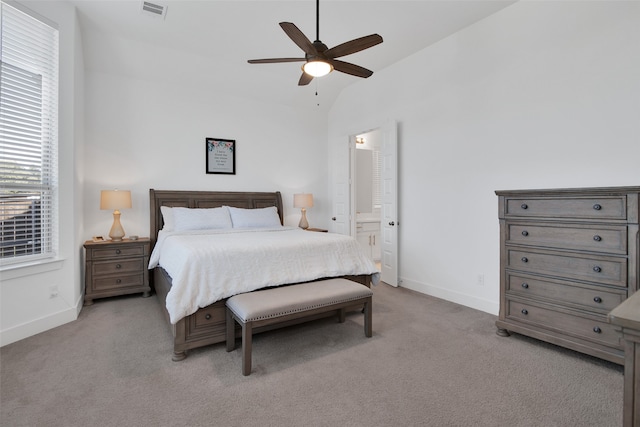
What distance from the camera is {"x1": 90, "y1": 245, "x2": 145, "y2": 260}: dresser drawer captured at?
12.1ft

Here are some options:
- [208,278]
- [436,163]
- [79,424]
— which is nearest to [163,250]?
[208,278]

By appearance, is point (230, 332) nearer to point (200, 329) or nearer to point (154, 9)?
point (200, 329)

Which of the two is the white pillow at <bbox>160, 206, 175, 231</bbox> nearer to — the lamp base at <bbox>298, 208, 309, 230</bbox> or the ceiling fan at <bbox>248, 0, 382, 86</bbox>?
the lamp base at <bbox>298, 208, 309, 230</bbox>

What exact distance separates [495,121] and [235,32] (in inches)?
120

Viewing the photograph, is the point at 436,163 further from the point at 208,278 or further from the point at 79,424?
the point at 79,424

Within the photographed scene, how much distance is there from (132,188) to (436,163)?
404 cm

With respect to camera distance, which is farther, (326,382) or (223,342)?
(223,342)

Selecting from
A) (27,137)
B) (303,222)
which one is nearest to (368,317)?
(303,222)

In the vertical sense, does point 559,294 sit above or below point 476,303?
above

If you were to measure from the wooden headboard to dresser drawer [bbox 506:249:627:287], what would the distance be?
11.6ft

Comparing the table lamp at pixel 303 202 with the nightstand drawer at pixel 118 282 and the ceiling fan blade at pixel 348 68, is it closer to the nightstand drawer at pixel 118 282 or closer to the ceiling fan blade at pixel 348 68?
the nightstand drawer at pixel 118 282

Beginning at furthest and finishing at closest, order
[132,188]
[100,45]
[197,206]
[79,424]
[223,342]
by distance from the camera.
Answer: [197,206]
[132,188]
[100,45]
[223,342]
[79,424]

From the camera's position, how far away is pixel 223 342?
2629mm

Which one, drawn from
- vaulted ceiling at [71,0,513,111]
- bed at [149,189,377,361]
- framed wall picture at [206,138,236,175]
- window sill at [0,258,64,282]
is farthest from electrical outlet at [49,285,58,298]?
vaulted ceiling at [71,0,513,111]
